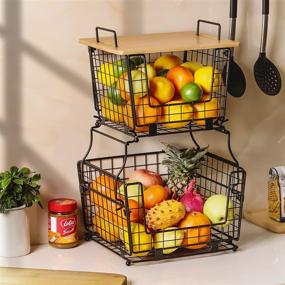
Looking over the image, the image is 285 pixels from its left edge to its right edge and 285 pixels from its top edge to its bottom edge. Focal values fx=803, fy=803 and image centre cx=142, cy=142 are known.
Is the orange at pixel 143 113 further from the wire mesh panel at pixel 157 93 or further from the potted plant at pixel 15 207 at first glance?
the potted plant at pixel 15 207

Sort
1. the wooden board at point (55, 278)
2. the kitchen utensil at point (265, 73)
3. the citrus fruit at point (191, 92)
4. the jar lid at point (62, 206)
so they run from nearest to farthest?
the wooden board at point (55, 278)
the citrus fruit at point (191, 92)
the jar lid at point (62, 206)
the kitchen utensil at point (265, 73)

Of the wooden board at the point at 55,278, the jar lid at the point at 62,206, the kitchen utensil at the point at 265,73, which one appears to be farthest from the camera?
the kitchen utensil at the point at 265,73

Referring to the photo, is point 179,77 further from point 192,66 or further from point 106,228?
point 106,228

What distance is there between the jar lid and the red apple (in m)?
0.17

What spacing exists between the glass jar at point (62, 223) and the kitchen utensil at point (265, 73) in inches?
24.1

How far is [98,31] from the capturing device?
81.0 inches

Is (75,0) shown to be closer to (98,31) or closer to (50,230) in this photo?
(98,31)

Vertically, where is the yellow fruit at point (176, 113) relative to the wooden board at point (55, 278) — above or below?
above

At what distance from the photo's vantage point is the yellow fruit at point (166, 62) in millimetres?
1992

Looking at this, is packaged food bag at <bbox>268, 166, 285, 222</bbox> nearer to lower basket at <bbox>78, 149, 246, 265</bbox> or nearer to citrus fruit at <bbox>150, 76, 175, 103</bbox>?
lower basket at <bbox>78, 149, 246, 265</bbox>

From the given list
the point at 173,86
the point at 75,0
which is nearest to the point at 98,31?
the point at 75,0

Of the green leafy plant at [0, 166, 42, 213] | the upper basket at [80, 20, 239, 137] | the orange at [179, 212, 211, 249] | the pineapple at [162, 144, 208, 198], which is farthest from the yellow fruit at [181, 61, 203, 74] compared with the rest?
the green leafy plant at [0, 166, 42, 213]

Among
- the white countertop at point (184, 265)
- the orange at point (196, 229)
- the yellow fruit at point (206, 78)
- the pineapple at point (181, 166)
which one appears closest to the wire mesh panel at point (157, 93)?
the yellow fruit at point (206, 78)

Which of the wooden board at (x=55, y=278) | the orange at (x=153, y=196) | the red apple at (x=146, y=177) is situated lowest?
the wooden board at (x=55, y=278)
